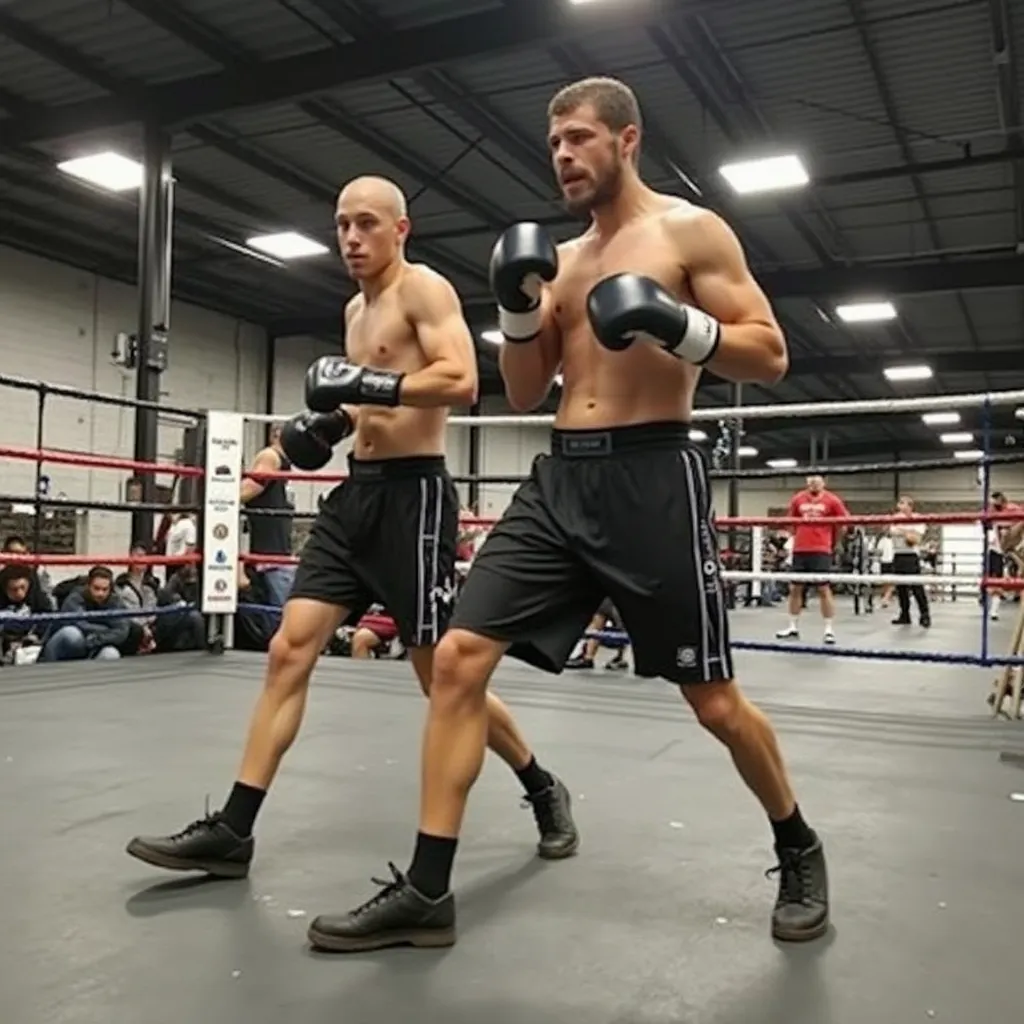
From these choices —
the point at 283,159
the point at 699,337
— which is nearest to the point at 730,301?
the point at 699,337

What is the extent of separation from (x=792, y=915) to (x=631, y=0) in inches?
183

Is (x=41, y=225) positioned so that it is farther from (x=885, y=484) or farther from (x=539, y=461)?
(x=885, y=484)

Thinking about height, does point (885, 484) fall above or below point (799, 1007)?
above

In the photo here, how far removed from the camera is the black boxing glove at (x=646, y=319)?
1420 mm

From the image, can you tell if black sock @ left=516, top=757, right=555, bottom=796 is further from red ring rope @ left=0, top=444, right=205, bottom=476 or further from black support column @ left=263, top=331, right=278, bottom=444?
black support column @ left=263, top=331, right=278, bottom=444

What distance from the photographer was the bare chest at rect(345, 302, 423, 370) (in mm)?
2020

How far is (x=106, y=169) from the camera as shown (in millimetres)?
7648

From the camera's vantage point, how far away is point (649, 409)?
1.62 metres

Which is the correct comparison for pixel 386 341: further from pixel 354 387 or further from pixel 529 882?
pixel 529 882

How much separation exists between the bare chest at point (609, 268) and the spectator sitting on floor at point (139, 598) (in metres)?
3.08

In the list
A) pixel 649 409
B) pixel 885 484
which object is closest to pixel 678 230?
pixel 649 409

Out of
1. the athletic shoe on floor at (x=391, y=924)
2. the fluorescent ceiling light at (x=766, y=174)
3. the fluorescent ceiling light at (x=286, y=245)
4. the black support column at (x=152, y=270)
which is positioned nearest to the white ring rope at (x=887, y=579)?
the athletic shoe on floor at (x=391, y=924)

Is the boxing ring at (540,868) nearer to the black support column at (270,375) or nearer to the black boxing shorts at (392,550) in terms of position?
the black boxing shorts at (392,550)

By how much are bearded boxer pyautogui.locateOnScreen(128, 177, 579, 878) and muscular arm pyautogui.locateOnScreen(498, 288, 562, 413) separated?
171 mm
